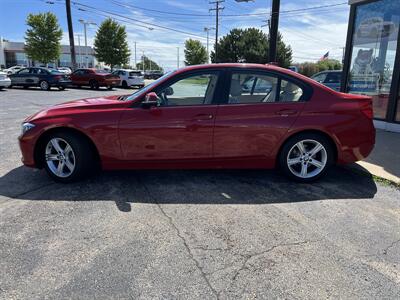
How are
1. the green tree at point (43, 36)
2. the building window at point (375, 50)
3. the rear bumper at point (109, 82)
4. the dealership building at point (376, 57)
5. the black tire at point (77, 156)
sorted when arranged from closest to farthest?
the black tire at point (77, 156), the dealership building at point (376, 57), the building window at point (375, 50), the rear bumper at point (109, 82), the green tree at point (43, 36)

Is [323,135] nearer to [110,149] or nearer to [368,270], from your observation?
[368,270]

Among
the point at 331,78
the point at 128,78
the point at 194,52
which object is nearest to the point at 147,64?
the point at 194,52

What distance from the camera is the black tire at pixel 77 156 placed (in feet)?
14.0

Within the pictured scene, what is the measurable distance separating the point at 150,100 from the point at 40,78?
68.0ft

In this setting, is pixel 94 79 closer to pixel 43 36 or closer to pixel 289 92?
pixel 289 92

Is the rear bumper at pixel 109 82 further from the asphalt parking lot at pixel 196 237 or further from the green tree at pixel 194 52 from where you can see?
the green tree at pixel 194 52

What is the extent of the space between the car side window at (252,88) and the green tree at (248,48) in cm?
5419

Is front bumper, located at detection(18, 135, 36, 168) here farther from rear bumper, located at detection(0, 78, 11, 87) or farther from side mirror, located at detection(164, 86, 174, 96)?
rear bumper, located at detection(0, 78, 11, 87)

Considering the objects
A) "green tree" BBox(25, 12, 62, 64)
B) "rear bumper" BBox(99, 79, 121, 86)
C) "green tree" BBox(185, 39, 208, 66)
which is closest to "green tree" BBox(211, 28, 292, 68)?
"green tree" BBox(185, 39, 208, 66)

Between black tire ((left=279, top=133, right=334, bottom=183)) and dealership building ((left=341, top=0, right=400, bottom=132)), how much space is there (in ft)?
15.5

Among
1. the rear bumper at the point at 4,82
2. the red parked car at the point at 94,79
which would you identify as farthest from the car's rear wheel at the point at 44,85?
the red parked car at the point at 94,79

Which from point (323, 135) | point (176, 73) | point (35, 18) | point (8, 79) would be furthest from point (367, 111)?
point (35, 18)

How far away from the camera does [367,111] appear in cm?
450

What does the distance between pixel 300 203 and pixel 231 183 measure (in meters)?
0.99
